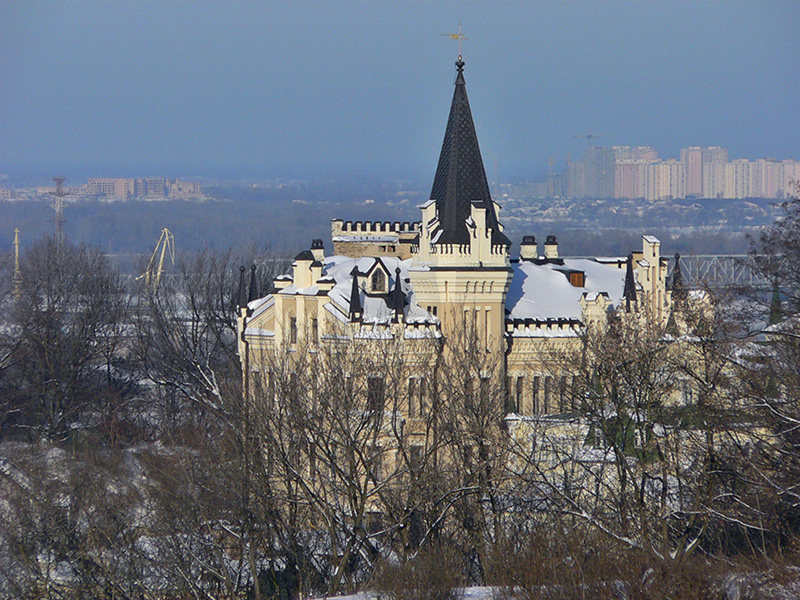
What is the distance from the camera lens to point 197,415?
52969 mm

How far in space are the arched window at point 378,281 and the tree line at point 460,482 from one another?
2.91 m

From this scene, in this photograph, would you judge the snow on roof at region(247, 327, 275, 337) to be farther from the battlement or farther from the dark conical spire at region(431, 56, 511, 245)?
the battlement

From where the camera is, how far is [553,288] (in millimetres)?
47625

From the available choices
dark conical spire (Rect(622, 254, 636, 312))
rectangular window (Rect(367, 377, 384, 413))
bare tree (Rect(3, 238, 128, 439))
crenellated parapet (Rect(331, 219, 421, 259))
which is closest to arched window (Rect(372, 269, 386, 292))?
rectangular window (Rect(367, 377, 384, 413))

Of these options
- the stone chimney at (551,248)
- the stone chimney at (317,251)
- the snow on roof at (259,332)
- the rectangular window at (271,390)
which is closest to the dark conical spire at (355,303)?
the rectangular window at (271,390)

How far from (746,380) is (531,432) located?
11.2m

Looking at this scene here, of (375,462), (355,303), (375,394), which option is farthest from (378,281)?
(375,462)

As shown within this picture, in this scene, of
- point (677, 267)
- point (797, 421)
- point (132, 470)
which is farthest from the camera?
point (677, 267)

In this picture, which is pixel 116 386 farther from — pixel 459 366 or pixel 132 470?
pixel 459 366

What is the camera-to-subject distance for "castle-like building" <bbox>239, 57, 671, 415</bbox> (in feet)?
139

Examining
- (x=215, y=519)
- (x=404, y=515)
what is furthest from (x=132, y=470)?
(x=404, y=515)

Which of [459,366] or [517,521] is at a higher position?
[459,366]

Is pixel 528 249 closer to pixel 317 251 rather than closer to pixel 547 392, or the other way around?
pixel 317 251

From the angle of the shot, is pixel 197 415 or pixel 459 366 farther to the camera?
pixel 197 415
